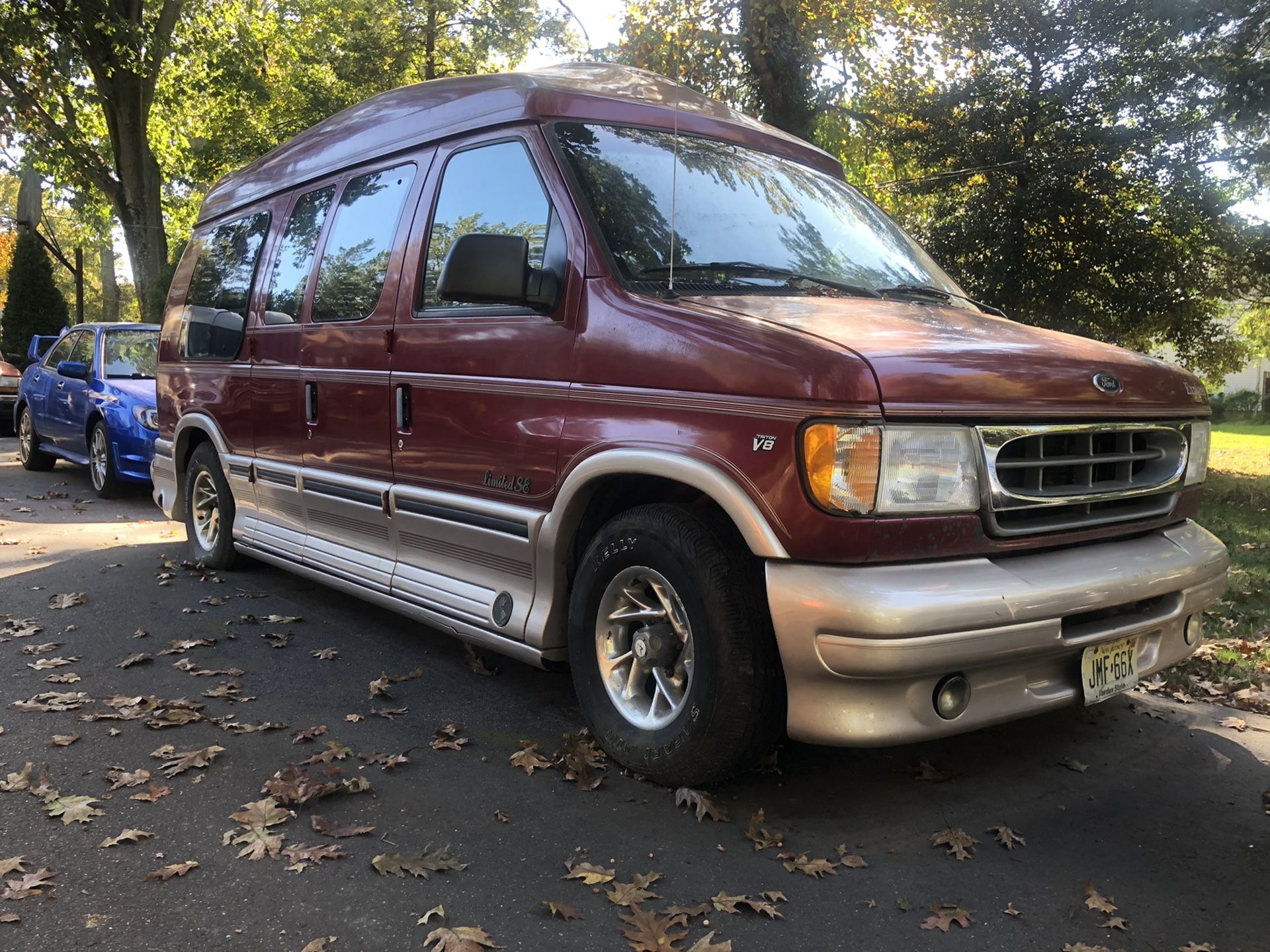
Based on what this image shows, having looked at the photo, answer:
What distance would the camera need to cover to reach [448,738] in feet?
12.8

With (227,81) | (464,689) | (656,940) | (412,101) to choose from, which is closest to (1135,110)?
(412,101)

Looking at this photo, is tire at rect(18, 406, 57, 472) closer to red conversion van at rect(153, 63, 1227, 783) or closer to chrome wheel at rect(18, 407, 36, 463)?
chrome wheel at rect(18, 407, 36, 463)

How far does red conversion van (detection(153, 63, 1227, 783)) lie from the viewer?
285 centimetres

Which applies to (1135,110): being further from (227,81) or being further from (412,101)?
(227,81)

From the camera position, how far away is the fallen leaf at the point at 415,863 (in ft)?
9.50

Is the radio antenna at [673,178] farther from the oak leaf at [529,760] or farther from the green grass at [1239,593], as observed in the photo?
the green grass at [1239,593]

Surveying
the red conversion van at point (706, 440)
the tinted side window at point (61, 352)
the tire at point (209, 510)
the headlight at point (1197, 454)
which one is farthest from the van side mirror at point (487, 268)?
the tinted side window at point (61, 352)

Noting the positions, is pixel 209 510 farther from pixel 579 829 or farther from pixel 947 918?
pixel 947 918

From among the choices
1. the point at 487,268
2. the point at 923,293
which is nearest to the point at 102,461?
the point at 487,268

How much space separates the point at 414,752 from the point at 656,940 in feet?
4.92

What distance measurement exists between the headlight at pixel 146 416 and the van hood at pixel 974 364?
7.96 metres

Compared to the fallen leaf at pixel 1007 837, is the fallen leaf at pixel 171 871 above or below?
below

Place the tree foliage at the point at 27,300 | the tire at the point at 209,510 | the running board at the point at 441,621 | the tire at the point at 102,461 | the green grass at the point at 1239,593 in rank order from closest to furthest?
the running board at the point at 441,621, the green grass at the point at 1239,593, the tire at the point at 209,510, the tire at the point at 102,461, the tree foliage at the point at 27,300

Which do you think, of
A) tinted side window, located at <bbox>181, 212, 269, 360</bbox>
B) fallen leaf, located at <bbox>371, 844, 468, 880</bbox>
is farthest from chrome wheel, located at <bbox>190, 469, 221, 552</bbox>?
fallen leaf, located at <bbox>371, 844, 468, 880</bbox>
